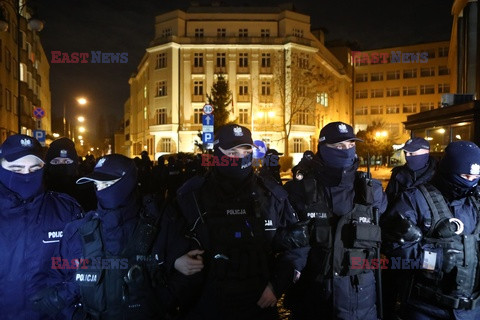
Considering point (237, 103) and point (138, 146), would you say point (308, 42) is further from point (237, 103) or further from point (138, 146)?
point (138, 146)

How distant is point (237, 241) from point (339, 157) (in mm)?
1427

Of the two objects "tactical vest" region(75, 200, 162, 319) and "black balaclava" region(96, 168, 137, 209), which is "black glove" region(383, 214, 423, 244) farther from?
"black balaclava" region(96, 168, 137, 209)

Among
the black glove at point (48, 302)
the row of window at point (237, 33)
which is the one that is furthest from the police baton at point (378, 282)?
the row of window at point (237, 33)

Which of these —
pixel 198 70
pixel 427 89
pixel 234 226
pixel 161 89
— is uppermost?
pixel 427 89

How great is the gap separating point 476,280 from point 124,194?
3.01 metres

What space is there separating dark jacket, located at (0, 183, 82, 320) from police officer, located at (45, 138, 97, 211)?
2044 millimetres

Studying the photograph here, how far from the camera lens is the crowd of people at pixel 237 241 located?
2723 mm

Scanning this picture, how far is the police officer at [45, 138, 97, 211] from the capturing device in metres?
5.26

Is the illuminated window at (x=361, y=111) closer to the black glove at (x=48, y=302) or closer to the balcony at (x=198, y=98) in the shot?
the balcony at (x=198, y=98)

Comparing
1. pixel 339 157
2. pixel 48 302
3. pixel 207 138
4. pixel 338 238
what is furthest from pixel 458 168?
pixel 207 138

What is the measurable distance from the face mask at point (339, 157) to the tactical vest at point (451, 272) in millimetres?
773

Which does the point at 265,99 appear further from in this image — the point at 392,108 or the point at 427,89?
the point at 427,89

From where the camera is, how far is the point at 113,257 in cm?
268

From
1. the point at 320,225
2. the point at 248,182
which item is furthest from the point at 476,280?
the point at 248,182
